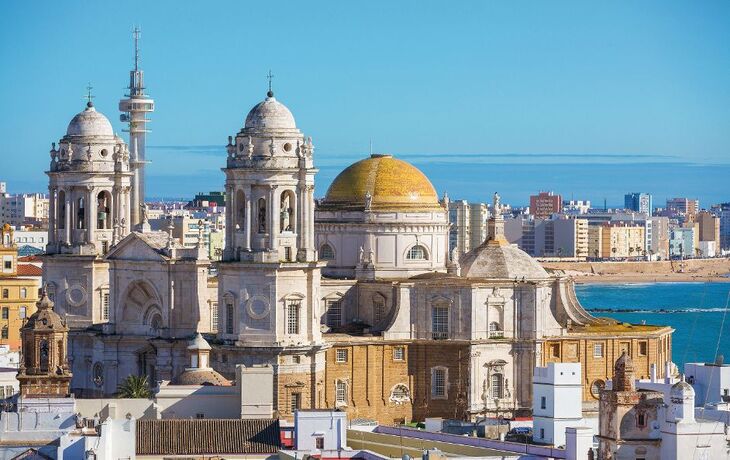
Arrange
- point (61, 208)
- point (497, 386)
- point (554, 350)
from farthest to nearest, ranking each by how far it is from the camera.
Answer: point (61, 208), point (554, 350), point (497, 386)

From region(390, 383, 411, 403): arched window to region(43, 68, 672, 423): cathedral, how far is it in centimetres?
8

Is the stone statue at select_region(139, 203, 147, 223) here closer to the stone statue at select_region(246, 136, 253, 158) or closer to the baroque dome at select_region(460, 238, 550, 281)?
the stone statue at select_region(246, 136, 253, 158)

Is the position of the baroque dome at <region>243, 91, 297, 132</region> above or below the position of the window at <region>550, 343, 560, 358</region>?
above

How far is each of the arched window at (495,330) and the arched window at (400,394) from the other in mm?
3339

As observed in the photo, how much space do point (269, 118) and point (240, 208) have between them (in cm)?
297

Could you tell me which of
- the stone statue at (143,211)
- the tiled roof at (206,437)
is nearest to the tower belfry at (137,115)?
the stone statue at (143,211)

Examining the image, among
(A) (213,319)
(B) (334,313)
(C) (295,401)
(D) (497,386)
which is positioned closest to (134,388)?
(C) (295,401)

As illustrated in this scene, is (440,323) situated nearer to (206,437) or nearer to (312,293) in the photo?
(312,293)

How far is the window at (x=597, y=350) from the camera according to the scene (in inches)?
3415

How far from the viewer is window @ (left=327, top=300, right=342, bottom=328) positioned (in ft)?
284

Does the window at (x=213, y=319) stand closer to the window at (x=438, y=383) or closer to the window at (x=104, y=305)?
the window at (x=104, y=305)

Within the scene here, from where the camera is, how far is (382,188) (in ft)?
289

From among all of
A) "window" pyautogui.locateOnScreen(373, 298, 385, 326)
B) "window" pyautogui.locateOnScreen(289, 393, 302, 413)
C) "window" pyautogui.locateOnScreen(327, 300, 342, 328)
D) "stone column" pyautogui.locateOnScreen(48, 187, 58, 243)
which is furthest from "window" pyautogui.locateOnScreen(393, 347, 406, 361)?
"stone column" pyautogui.locateOnScreen(48, 187, 58, 243)

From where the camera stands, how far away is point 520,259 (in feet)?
282
